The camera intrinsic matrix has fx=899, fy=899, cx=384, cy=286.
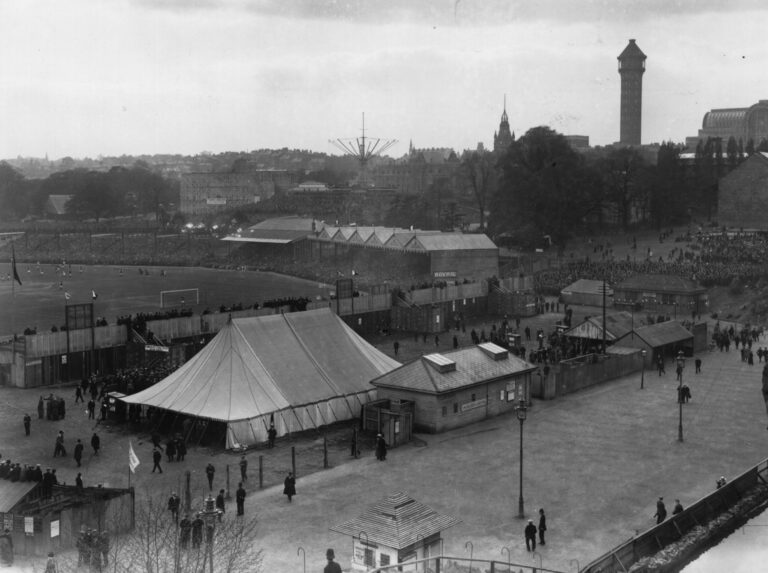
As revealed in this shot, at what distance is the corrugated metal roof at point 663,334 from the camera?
4281 cm

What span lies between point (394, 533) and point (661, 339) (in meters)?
30.2

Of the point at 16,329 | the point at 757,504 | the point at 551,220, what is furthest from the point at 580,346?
the point at 551,220

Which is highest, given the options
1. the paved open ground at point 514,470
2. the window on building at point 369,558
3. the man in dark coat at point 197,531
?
the window on building at point 369,558

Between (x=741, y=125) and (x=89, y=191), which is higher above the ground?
(x=741, y=125)

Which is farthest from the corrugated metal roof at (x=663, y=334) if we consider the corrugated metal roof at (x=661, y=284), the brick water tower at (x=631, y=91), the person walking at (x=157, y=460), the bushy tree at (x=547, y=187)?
the brick water tower at (x=631, y=91)

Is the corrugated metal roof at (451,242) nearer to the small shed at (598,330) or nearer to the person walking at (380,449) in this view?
the small shed at (598,330)

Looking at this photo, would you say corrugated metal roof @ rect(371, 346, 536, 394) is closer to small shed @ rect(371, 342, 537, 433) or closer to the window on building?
small shed @ rect(371, 342, 537, 433)

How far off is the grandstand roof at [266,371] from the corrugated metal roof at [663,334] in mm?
14883

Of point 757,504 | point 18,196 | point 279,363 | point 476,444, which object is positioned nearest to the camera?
point 757,504

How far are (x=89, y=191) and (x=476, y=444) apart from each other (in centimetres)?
14203

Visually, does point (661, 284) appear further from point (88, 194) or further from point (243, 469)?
point (88, 194)

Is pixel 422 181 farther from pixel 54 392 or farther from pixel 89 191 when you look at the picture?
pixel 54 392

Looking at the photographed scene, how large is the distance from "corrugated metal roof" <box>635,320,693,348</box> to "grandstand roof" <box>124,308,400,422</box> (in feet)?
48.8

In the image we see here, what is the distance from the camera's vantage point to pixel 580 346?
Answer: 149 feet
